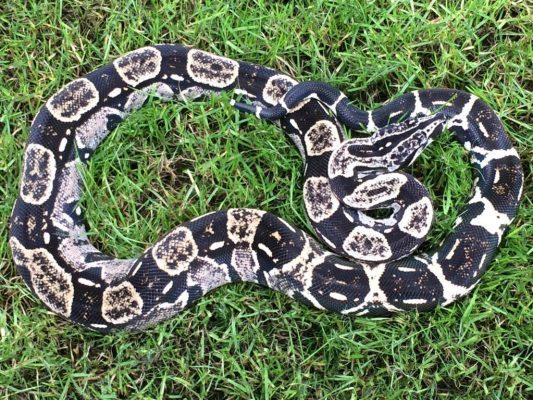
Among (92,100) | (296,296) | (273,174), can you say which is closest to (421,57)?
(273,174)

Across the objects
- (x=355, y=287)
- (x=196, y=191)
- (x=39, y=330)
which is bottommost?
(x=39, y=330)

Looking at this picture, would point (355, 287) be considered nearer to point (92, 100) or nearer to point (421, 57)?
point (421, 57)

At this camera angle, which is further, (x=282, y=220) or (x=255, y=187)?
(x=255, y=187)

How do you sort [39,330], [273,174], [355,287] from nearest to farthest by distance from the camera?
[355,287] → [39,330] → [273,174]
